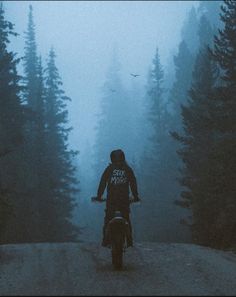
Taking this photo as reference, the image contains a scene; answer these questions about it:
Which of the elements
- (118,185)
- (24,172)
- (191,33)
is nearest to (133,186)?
(118,185)

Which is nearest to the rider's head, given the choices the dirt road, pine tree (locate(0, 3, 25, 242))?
the dirt road

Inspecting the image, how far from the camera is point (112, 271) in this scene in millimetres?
10336

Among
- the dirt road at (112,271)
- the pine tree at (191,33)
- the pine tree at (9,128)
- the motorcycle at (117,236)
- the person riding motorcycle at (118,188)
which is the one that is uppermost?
the pine tree at (191,33)

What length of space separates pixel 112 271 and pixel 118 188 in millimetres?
1725

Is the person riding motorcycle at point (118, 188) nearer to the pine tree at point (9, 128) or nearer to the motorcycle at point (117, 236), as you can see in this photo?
the motorcycle at point (117, 236)

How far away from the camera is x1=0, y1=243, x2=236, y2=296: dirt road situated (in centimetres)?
870

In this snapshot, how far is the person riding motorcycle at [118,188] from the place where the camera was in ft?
36.5

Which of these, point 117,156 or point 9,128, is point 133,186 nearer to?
point 117,156

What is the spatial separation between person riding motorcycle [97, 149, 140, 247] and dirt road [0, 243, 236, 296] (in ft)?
3.11

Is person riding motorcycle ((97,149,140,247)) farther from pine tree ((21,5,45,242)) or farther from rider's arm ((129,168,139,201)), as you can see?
pine tree ((21,5,45,242))

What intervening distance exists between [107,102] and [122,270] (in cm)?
8474

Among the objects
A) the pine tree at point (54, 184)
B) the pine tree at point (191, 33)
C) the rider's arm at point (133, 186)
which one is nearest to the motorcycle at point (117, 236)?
the rider's arm at point (133, 186)

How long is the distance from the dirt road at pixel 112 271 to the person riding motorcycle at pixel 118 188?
0.95 meters

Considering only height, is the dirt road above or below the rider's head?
below
